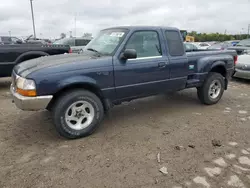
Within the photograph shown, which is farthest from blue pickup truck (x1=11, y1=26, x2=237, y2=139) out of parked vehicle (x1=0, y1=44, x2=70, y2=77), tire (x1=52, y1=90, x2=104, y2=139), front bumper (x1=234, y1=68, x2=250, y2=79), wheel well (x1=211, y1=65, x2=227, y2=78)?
front bumper (x1=234, y1=68, x2=250, y2=79)

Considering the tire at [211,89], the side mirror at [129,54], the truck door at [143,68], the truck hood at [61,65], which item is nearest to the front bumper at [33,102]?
the truck hood at [61,65]

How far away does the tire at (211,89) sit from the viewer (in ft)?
17.0

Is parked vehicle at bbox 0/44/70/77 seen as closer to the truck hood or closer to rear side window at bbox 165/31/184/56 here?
the truck hood

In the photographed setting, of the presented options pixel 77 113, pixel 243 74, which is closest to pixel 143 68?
pixel 77 113

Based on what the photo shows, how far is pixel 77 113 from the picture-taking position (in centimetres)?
356

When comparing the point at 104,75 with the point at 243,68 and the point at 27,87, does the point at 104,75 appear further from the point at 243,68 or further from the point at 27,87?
the point at 243,68

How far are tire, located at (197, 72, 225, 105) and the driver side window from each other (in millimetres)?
1622

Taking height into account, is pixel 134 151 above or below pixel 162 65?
below

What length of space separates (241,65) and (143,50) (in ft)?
18.4

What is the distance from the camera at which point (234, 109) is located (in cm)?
514

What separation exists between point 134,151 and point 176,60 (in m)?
2.13

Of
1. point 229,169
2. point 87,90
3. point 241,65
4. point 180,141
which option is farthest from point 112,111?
point 241,65

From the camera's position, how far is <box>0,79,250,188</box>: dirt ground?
2.59 metres

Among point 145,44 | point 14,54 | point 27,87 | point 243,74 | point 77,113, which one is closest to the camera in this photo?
point 27,87
